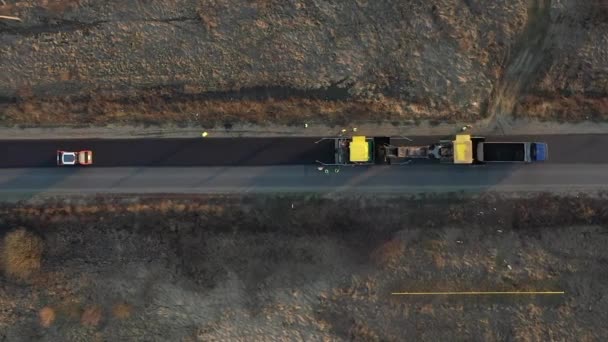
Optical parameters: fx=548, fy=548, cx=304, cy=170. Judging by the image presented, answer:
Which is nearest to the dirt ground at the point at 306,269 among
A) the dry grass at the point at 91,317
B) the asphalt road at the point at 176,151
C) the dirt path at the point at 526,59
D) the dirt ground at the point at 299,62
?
the dry grass at the point at 91,317

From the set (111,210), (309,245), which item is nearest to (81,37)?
(111,210)

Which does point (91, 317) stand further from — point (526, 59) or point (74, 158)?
point (526, 59)

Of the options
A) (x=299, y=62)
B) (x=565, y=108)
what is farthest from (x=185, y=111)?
(x=565, y=108)

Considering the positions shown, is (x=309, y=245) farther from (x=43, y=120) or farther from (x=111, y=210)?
(x=43, y=120)

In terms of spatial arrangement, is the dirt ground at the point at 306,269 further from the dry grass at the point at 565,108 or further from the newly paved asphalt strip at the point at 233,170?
the dry grass at the point at 565,108

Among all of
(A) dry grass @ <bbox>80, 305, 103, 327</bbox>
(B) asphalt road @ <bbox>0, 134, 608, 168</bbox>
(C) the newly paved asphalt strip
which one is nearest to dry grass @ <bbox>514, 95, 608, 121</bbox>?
(C) the newly paved asphalt strip

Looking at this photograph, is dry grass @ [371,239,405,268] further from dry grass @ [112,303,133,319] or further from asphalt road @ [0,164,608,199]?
dry grass @ [112,303,133,319]

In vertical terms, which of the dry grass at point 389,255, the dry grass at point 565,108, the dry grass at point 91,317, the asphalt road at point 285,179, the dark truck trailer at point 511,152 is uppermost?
the dry grass at point 565,108
